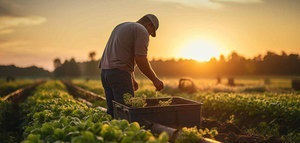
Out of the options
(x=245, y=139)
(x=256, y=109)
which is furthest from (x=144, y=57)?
(x=256, y=109)

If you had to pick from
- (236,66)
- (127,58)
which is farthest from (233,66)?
(127,58)

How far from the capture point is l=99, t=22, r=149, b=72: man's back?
12.3 ft

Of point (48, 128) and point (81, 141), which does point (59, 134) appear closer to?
point (48, 128)

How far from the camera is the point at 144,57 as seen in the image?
12.2ft

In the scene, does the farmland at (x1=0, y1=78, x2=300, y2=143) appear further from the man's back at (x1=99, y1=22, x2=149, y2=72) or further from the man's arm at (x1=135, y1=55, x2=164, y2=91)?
the man's back at (x1=99, y1=22, x2=149, y2=72)

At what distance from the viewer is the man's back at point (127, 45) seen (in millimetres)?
3748

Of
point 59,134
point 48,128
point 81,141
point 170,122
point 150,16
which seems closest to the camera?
point 81,141

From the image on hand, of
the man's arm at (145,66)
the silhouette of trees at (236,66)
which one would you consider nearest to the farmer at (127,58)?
the man's arm at (145,66)

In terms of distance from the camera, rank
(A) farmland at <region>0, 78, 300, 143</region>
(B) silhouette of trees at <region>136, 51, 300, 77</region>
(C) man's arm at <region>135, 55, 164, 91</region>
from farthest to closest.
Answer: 1. (B) silhouette of trees at <region>136, 51, 300, 77</region>
2. (C) man's arm at <region>135, 55, 164, 91</region>
3. (A) farmland at <region>0, 78, 300, 143</region>

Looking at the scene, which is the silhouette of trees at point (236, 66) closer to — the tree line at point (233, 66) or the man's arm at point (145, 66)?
the tree line at point (233, 66)

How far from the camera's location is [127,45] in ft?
13.0

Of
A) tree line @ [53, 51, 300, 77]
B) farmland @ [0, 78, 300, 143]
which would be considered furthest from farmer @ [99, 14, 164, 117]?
tree line @ [53, 51, 300, 77]

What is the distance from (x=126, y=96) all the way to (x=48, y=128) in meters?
1.26

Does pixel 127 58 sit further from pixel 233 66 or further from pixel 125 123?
pixel 233 66
